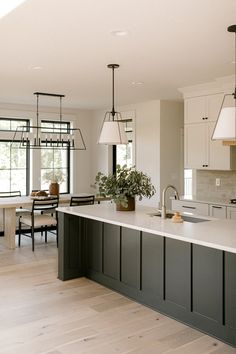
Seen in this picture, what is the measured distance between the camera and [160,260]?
12.1 feet

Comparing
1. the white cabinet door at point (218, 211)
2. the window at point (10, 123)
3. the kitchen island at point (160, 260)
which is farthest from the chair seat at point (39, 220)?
the white cabinet door at point (218, 211)

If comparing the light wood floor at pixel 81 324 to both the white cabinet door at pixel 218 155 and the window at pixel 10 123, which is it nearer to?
the white cabinet door at pixel 218 155

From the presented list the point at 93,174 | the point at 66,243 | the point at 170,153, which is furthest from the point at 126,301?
the point at 93,174

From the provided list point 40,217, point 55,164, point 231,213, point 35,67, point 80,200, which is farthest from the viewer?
point 55,164

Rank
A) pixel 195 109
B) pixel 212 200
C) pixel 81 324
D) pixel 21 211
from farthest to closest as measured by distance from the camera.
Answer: pixel 21 211 → pixel 195 109 → pixel 212 200 → pixel 81 324

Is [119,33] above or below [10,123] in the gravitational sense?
above

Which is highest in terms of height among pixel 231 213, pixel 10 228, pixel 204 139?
pixel 204 139

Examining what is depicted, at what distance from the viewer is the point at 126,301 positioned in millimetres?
4008

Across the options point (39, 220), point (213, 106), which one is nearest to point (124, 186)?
point (213, 106)

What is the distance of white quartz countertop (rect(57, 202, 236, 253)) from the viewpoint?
3010 mm

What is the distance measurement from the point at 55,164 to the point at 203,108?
3.58 m

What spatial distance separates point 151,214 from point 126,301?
98 cm

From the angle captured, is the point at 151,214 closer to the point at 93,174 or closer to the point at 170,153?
the point at 170,153

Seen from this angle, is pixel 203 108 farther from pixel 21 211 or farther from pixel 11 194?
pixel 11 194
